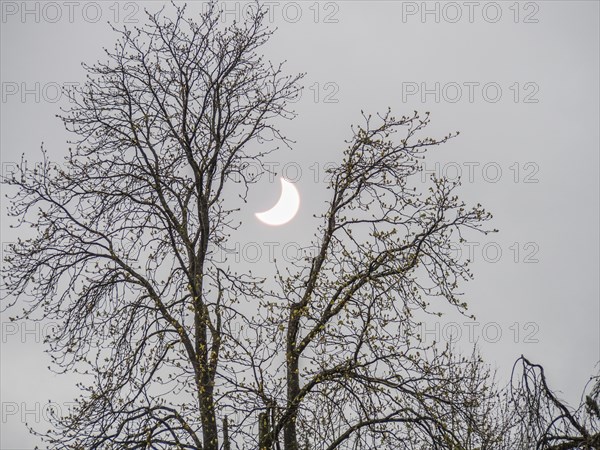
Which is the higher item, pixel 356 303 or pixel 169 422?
pixel 356 303

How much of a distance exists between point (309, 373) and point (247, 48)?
617 cm

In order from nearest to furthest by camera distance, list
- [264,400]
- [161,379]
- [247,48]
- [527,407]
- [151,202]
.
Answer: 1. [527,407]
2. [264,400]
3. [161,379]
4. [151,202]
5. [247,48]

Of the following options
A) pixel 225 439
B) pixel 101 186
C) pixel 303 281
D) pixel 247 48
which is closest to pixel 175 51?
pixel 247 48

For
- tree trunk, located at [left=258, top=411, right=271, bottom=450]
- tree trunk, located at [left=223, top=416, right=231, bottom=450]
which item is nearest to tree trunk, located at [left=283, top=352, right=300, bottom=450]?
tree trunk, located at [left=258, top=411, right=271, bottom=450]

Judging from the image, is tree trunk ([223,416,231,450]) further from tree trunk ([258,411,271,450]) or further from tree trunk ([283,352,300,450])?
tree trunk ([283,352,300,450])

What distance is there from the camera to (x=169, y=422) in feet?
43.2

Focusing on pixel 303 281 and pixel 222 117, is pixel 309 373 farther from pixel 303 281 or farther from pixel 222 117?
pixel 222 117

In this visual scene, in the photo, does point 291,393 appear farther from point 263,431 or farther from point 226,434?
point 226,434

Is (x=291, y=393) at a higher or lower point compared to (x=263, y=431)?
higher

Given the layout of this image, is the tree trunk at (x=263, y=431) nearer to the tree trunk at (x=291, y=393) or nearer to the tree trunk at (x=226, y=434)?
the tree trunk at (x=291, y=393)

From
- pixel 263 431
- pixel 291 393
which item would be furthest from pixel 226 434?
pixel 291 393

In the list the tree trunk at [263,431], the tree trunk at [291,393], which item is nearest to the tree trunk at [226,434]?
the tree trunk at [263,431]

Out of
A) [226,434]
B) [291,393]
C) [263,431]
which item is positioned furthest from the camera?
[291,393]

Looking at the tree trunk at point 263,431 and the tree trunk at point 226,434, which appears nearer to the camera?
the tree trunk at point 263,431
